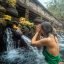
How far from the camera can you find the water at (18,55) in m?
10.4

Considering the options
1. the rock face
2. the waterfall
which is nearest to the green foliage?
the waterfall

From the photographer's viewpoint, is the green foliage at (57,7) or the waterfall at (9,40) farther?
the green foliage at (57,7)

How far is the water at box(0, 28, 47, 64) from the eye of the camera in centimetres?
1036

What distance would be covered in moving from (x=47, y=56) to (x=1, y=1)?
402cm

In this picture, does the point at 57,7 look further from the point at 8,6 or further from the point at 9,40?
the point at 8,6

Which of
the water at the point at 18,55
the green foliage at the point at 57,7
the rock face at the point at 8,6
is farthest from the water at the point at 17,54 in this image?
the green foliage at the point at 57,7

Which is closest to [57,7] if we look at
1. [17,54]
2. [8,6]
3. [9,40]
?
[17,54]

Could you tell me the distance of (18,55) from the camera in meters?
11.0

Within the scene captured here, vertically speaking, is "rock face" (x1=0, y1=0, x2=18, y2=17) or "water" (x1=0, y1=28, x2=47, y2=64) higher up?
"rock face" (x1=0, y1=0, x2=18, y2=17)

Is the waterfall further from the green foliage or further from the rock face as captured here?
the green foliage

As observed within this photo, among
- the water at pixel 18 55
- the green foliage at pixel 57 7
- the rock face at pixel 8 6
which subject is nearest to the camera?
the rock face at pixel 8 6

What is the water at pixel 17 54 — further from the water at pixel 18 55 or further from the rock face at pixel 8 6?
the rock face at pixel 8 6

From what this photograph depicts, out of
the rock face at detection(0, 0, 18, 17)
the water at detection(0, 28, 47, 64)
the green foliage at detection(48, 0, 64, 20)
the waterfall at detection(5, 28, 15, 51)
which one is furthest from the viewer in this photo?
the green foliage at detection(48, 0, 64, 20)

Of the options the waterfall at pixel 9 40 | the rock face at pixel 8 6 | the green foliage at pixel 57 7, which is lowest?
the waterfall at pixel 9 40
